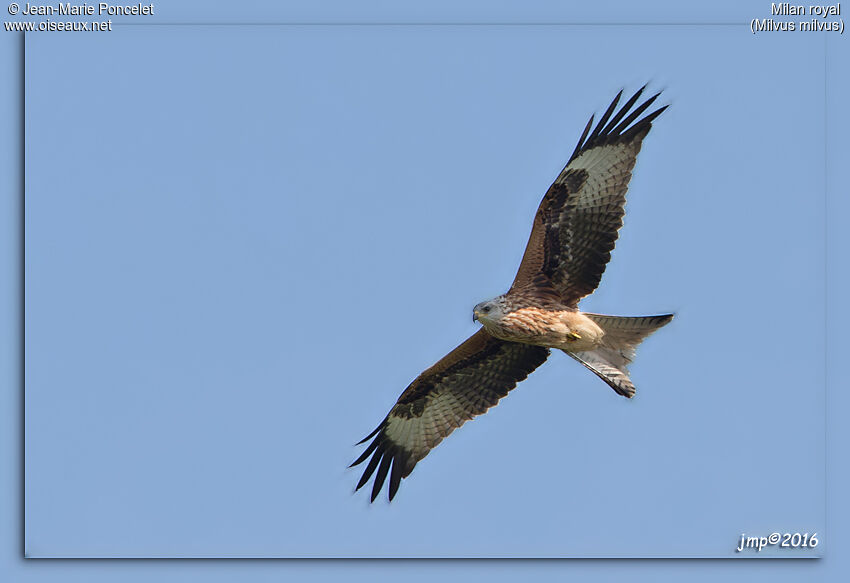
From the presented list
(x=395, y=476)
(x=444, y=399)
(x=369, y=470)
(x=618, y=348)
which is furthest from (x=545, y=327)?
(x=369, y=470)

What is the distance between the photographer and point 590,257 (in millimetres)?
10898

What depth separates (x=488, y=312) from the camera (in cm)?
1079

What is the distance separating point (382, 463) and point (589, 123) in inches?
137

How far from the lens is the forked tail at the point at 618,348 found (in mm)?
10977

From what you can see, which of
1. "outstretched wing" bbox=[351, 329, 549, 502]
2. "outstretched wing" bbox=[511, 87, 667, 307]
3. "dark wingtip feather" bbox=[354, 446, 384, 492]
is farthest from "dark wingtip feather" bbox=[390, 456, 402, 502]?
"outstretched wing" bbox=[511, 87, 667, 307]

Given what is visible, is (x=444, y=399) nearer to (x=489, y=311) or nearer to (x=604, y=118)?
(x=489, y=311)

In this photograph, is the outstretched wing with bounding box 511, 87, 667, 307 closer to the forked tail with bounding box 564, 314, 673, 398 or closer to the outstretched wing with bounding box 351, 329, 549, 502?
the forked tail with bounding box 564, 314, 673, 398

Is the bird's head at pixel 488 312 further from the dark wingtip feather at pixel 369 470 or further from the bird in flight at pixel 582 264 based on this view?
the dark wingtip feather at pixel 369 470

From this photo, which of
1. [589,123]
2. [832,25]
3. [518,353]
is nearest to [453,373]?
[518,353]

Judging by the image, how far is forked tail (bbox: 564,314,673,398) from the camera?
10977 mm

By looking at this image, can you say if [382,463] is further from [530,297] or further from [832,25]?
[832,25]

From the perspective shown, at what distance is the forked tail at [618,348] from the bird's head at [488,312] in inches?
28.1

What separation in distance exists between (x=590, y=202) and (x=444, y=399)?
7.64 ft

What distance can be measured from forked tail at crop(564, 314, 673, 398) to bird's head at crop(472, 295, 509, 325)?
2.34 feet
